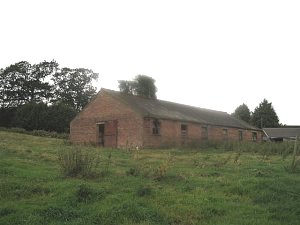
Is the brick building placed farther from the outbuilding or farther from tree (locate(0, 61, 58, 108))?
tree (locate(0, 61, 58, 108))

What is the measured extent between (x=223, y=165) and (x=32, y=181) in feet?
28.6

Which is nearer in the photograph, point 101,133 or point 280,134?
point 101,133

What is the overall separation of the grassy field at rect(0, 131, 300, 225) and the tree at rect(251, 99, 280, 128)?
71.8 m

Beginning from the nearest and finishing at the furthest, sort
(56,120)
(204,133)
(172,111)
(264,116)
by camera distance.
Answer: (172,111), (204,133), (56,120), (264,116)

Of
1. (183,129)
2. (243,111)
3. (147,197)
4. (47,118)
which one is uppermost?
(243,111)

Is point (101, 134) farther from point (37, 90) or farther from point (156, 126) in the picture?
point (37, 90)

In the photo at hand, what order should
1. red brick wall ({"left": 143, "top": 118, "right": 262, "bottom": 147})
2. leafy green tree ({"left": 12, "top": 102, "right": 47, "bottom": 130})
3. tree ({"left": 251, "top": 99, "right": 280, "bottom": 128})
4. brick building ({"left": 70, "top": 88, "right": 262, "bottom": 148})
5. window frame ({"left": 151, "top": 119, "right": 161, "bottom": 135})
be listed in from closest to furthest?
red brick wall ({"left": 143, "top": 118, "right": 262, "bottom": 147}) → brick building ({"left": 70, "top": 88, "right": 262, "bottom": 148}) → window frame ({"left": 151, "top": 119, "right": 161, "bottom": 135}) → leafy green tree ({"left": 12, "top": 102, "right": 47, "bottom": 130}) → tree ({"left": 251, "top": 99, "right": 280, "bottom": 128})

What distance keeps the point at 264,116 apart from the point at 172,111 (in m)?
48.9

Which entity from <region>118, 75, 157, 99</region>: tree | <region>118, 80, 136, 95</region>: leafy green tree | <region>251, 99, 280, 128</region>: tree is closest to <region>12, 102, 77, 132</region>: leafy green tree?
<region>118, 75, 157, 99</region>: tree

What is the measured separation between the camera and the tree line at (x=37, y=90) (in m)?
64.4

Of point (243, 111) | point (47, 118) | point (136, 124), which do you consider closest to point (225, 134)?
point (136, 124)

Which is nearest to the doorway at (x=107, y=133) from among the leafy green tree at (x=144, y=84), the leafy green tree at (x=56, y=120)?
the leafy green tree at (x=56, y=120)

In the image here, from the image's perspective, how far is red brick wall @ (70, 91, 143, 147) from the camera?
35.6 metres

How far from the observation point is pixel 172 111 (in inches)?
1649
